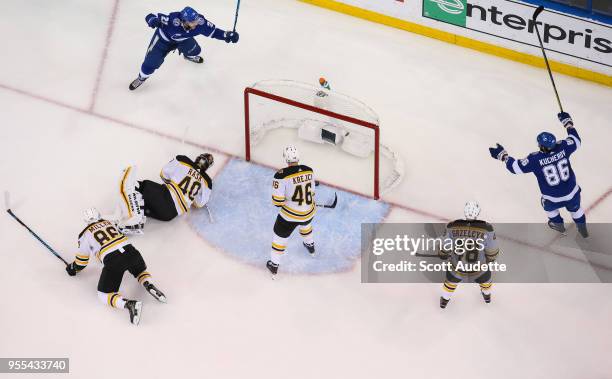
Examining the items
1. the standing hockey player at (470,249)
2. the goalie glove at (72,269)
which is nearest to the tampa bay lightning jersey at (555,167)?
the standing hockey player at (470,249)

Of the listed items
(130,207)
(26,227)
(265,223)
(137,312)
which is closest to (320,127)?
(265,223)

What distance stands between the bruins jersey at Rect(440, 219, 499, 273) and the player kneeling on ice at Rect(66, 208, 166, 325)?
6.34 ft

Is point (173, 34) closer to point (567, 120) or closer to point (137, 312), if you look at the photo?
point (137, 312)

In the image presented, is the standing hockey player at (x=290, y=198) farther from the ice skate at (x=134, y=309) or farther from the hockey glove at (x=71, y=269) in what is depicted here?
the hockey glove at (x=71, y=269)

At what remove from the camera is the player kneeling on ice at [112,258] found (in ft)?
20.9

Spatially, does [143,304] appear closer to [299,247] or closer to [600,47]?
[299,247]

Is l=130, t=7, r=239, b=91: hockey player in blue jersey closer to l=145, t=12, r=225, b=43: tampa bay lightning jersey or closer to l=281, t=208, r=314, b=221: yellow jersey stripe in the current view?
l=145, t=12, r=225, b=43: tampa bay lightning jersey

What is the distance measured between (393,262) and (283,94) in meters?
1.52

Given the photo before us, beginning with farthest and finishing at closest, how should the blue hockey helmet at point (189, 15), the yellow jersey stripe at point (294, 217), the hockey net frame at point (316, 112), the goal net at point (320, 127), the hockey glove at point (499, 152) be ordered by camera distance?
the blue hockey helmet at point (189, 15) → the goal net at point (320, 127) → the hockey net frame at point (316, 112) → the hockey glove at point (499, 152) → the yellow jersey stripe at point (294, 217)

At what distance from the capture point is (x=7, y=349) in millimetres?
6230

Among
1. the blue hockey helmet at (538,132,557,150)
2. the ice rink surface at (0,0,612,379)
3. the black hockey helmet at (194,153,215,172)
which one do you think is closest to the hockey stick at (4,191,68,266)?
the ice rink surface at (0,0,612,379)

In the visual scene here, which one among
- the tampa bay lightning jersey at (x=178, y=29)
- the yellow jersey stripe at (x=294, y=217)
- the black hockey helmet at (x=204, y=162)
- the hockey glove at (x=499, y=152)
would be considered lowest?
the black hockey helmet at (x=204, y=162)

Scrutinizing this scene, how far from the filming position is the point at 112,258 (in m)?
6.36

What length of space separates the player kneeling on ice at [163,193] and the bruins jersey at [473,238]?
6.01ft
